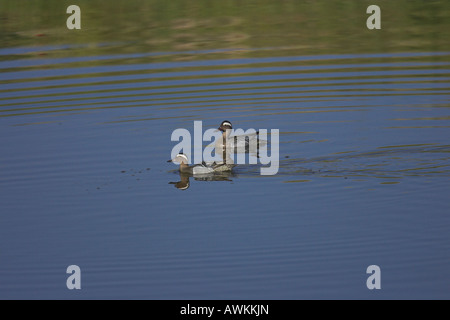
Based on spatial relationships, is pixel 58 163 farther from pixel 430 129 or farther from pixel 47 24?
pixel 47 24

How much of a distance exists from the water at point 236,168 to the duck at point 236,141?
1.96 ft

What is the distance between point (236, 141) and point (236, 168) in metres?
1.53

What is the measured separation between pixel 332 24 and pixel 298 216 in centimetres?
1375

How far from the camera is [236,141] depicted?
597 inches

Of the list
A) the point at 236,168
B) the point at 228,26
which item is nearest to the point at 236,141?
the point at 236,168

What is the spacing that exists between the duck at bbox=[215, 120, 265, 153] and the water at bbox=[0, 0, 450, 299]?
23.6 inches

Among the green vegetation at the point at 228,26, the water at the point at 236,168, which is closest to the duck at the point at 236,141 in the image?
the water at the point at 236,168

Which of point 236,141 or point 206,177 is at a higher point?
point 236,141

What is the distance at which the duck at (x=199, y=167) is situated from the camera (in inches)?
526

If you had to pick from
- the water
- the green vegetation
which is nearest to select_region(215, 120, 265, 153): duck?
the water

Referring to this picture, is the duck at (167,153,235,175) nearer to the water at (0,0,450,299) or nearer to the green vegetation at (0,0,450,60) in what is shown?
the water at (0,0,450,299)

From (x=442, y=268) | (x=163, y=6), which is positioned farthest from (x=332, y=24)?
(x=442, y=268)

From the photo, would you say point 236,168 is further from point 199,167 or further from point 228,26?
point 228,26

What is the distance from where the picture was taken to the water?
376 inches
